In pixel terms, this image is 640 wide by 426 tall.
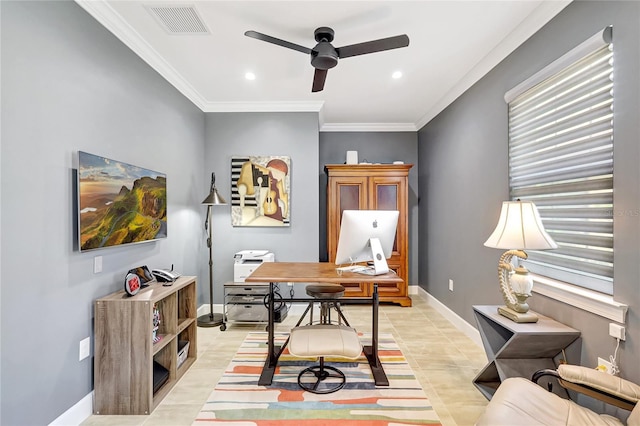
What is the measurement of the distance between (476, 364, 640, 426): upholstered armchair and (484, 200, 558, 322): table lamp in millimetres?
517

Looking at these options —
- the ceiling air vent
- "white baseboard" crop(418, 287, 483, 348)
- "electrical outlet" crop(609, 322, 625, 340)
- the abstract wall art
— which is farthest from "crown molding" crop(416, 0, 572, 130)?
"white baseboard" crop(418, 287, 483, 348)

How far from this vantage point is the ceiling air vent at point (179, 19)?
2.13 m

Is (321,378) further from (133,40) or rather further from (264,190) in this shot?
(133,40)

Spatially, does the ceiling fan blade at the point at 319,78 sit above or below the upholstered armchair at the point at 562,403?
above

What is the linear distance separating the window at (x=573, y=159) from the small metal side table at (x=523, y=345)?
1.13 ft

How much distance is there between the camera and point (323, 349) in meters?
2.05

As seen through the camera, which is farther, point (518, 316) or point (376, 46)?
point (376, 46)

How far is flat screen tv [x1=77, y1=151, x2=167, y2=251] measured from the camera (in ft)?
6.28

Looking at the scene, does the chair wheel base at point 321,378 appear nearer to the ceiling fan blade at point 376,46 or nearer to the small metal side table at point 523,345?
the small metal side table at point 523,345

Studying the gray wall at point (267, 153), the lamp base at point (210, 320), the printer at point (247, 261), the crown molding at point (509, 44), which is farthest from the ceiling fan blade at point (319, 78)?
the lamp base at point (210, 320)

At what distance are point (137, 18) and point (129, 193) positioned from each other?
4.30ft

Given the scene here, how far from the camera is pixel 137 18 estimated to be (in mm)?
2260

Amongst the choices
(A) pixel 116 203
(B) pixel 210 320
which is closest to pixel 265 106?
(A) pixel 116 203

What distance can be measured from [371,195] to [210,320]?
2709 mm
